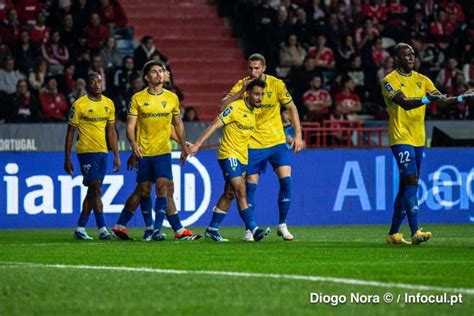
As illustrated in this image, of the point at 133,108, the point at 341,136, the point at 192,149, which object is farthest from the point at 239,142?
the point at 341,136

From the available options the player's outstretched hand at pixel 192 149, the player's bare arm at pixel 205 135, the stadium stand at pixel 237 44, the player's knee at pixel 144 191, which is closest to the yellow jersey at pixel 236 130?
the player's bare arm at pixel 205 135

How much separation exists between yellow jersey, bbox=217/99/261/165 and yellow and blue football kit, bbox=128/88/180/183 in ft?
2.77

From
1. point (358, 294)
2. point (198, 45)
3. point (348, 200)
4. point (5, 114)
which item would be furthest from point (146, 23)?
point (358, 294)

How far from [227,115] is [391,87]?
2.13 metres

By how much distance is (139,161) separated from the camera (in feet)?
53.5

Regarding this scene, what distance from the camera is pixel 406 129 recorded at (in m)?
14.9

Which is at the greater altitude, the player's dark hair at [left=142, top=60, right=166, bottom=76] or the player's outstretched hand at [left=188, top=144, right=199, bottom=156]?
the player's dark hair at [left=142, top=60, right=166, bottom=76]

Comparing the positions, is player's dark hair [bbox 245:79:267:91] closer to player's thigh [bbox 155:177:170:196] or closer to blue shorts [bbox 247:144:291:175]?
blue shorts [bbox 247:144:291:175]

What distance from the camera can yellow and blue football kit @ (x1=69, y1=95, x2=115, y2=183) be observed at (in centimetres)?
1733

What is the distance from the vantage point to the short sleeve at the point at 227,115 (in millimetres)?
15656

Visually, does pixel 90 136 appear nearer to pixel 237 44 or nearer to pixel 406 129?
pixel 406 129

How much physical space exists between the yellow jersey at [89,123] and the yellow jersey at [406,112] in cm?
433

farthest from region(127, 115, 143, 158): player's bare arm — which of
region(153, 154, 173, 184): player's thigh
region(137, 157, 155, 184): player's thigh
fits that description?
region(153, 154, 173, 184): player's thigh

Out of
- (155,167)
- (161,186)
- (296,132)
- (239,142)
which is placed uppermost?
(296,132)
